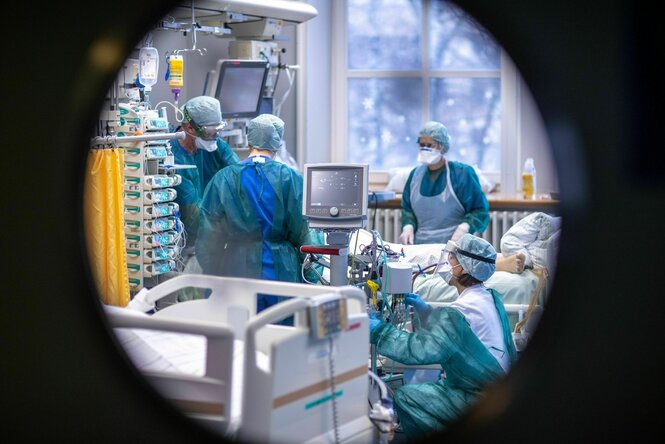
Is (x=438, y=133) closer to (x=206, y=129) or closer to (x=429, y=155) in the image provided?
(x=429, y=155)

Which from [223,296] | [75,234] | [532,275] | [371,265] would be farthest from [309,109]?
[75,234]

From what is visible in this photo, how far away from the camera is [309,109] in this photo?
586 centimetres

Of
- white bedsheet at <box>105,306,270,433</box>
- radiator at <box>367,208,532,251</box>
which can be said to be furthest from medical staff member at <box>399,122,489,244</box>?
white bedsheet at <box>105,306,270,433</box>

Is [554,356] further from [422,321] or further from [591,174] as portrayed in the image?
[422,321]

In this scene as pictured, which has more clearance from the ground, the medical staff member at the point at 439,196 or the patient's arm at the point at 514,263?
the medical staff member at the point at 439,196

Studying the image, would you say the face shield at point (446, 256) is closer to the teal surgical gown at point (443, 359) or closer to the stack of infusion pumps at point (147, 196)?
the teal surgical gown at point (443, 359)

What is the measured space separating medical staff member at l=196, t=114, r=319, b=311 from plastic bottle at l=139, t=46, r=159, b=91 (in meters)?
0.76

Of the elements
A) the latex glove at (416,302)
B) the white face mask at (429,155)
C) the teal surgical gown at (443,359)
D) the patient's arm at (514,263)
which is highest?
the white face mask at (429,155)

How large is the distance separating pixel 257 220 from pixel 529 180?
263 centimetres

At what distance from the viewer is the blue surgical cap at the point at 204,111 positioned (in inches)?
166

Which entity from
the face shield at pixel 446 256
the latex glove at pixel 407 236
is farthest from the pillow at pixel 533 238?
the face shield at pixel 446 256

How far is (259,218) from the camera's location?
140 inches

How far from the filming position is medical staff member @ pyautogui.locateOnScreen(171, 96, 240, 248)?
4.24 metres

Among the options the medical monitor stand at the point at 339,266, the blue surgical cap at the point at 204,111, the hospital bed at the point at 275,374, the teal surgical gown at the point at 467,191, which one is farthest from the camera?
the teal surgical gown at the point at 467,191
